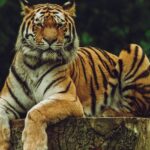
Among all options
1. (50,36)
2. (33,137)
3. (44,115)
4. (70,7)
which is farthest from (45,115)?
(70,7)

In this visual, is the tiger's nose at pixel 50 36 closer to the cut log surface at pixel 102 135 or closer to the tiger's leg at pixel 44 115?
the tiger's leg at pixel 44 115

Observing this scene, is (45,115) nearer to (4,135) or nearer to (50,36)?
(4,135)

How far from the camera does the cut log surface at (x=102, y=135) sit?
10344 millimetres

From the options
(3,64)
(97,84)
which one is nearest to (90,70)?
(97,84)

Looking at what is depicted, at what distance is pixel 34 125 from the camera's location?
10484 millimetres

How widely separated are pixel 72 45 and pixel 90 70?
77 centimetres

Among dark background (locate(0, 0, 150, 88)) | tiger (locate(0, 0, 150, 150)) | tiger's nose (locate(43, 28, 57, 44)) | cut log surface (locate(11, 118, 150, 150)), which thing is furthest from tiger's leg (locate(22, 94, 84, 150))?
dark background (locate(0, 0, 150, 88))

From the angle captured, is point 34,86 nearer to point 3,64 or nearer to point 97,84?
point 97,84

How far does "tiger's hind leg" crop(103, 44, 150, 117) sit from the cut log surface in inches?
49.5

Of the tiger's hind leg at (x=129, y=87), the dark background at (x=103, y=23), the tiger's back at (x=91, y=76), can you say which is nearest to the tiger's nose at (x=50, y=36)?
the tiger's back at (x=91, y=76)

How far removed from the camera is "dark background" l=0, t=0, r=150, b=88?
66.9 feet

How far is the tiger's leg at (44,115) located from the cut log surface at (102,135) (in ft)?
0.35

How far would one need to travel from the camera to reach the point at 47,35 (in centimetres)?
1079

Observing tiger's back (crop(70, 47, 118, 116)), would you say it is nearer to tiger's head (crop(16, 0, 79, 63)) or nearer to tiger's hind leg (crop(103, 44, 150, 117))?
tiger's hind leg (crop(103, 44, 150, 117))
